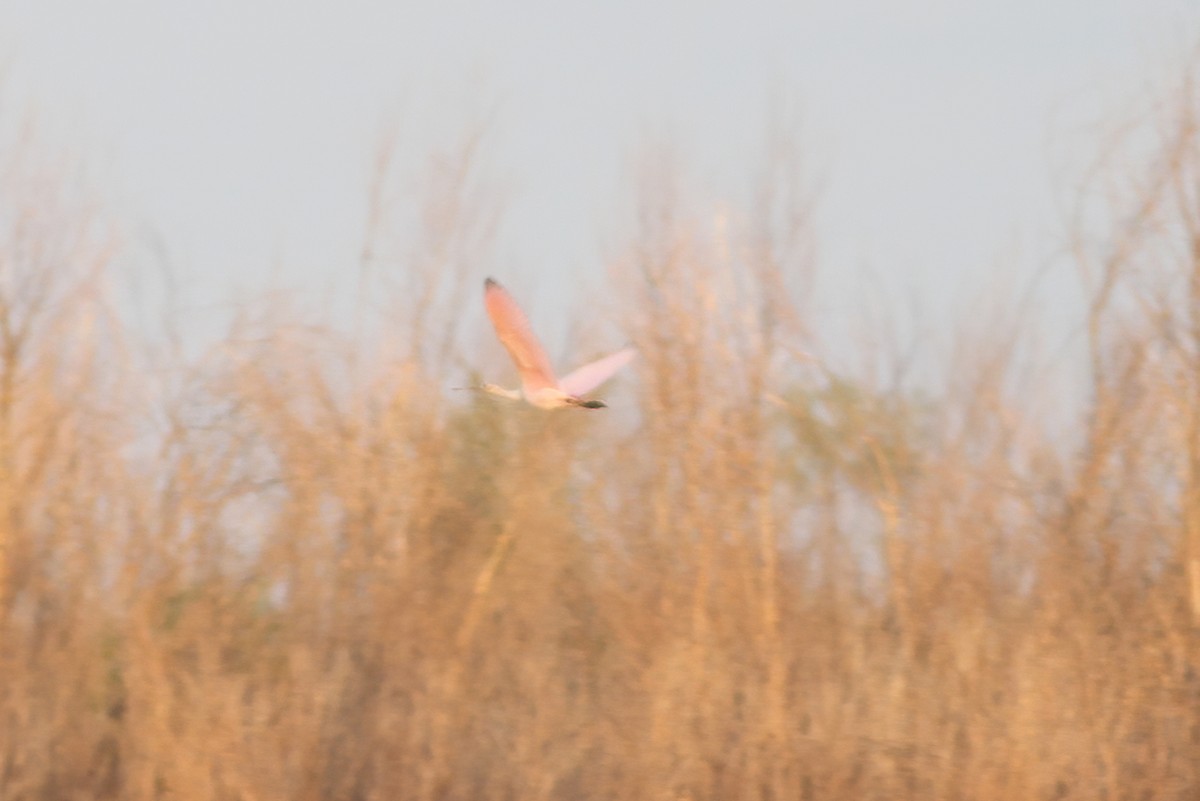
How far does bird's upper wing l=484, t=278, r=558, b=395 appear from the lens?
22.7ft

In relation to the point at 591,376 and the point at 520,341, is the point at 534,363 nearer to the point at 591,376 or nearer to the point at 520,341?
the point at 520,341

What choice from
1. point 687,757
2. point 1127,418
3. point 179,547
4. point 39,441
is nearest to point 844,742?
point 687,757

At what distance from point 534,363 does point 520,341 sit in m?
0.10

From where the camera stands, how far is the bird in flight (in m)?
6.90

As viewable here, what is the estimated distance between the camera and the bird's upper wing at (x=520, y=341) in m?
6.91

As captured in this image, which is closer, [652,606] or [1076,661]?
[1076,661]

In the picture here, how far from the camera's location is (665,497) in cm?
1394

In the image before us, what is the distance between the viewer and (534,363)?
6.92 meters

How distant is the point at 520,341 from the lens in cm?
694

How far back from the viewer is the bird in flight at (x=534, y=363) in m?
6.90

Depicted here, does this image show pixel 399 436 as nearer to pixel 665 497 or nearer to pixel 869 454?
pixel 665 497

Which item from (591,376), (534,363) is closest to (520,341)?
(534,363)

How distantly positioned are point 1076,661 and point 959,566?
2178mm

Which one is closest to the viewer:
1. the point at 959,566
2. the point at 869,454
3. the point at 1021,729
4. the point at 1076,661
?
the point at 1021,729
